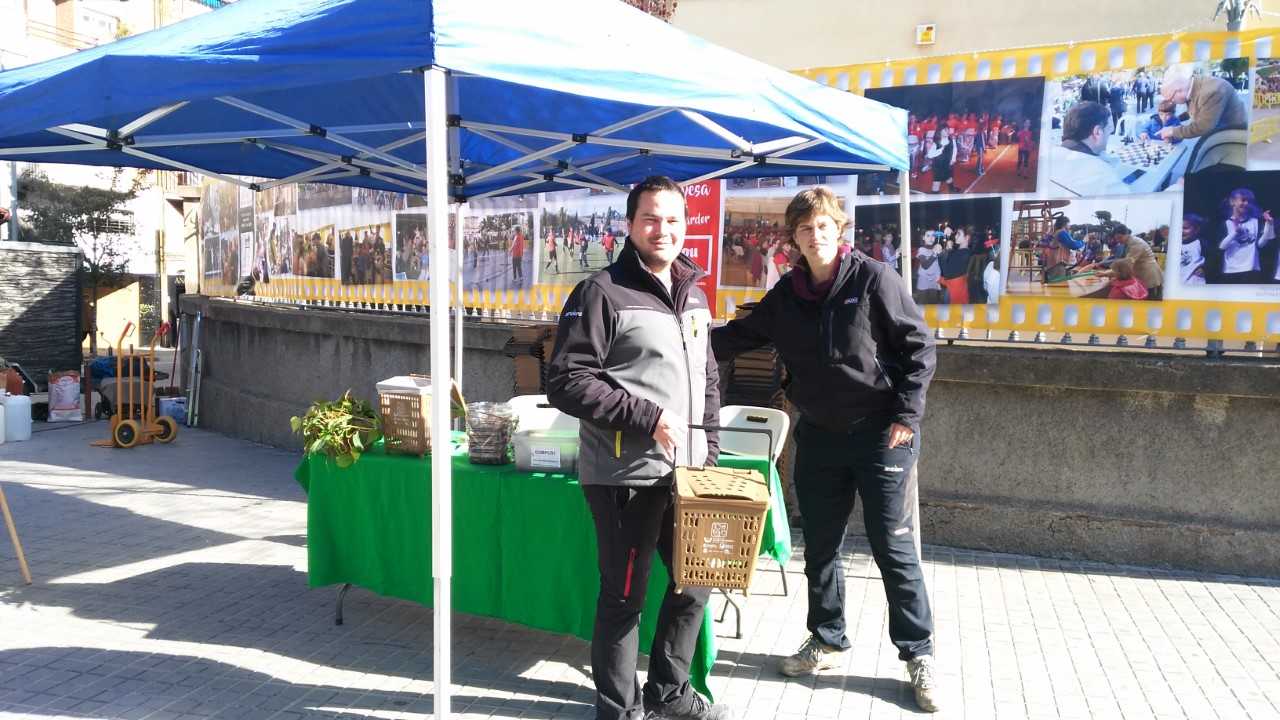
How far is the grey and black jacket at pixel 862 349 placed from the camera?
3.72m

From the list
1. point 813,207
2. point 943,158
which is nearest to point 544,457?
point 813,207

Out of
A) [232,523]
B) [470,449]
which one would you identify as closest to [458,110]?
[470,449]

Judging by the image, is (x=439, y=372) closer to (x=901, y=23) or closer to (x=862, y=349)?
(x=862, y=349)

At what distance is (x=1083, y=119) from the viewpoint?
19.2 feet

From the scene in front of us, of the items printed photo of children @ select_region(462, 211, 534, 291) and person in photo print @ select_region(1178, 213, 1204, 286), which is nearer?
person in photo print @ select_region(1178, 213, 1204, 286)

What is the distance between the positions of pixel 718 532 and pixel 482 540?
1.63 metres

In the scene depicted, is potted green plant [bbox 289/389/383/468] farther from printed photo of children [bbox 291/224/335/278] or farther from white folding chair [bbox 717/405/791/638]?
printed photo of children [bbox 291/224/335/278]

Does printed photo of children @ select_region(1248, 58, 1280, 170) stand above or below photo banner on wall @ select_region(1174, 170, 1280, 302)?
above

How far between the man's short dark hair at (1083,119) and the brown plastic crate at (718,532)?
3.93 metres

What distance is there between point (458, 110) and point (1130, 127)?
12.7ft

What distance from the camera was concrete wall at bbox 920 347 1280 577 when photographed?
563cm

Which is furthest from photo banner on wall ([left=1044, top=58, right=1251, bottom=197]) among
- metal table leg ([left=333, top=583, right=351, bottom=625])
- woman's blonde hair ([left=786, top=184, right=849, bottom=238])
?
metal table leg ([left=333, top=583, right=351, bottom=625])

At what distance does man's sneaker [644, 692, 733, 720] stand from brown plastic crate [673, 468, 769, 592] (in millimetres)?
759

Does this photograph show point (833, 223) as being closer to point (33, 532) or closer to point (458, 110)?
point (458, 110)
